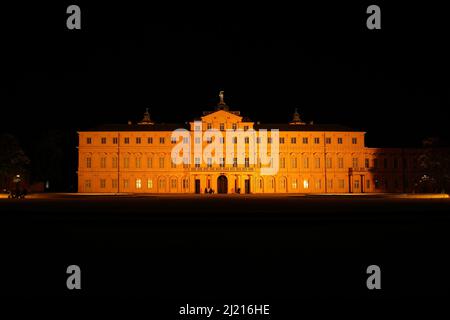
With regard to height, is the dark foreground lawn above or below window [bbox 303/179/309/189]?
below

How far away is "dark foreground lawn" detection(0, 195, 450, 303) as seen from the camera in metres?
8.51

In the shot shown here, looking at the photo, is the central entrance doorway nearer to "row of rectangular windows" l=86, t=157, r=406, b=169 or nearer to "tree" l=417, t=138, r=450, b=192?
"row of rectangular windows" l=86, t=157, r=406, b=169

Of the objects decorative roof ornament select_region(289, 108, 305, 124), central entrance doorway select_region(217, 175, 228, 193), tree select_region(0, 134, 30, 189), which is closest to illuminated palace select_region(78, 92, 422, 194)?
central entrance doorway select_region(217, 175, 228, 193)

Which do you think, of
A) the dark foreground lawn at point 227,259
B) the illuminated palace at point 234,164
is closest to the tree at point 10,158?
the illuminated palace at point 234,164

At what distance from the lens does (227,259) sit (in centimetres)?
1096

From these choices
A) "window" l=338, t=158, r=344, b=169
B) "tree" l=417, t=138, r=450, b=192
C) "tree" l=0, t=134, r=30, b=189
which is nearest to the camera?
"tree" l=417, t=138, r=450, b=192

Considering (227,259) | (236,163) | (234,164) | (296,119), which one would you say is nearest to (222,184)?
(234,164)

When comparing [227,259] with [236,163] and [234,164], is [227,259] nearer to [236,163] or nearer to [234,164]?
[234,164]

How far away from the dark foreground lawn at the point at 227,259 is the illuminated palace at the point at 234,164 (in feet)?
171

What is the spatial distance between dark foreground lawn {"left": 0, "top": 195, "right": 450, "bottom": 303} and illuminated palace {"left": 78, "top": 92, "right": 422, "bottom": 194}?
52043 millimetres

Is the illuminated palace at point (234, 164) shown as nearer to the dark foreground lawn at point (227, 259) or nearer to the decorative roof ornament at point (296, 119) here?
the decorative roof ornament at point (296, 119)

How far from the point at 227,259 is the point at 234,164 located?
195ft

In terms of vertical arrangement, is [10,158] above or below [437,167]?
above
